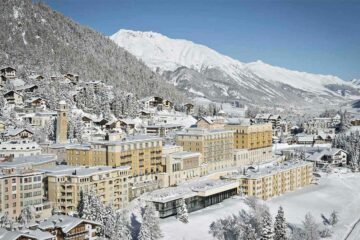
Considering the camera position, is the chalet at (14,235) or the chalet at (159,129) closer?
the chalet at (14,235)

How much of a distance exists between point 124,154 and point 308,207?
28.7 meters

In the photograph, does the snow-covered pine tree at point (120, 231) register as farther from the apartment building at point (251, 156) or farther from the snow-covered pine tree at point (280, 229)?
the apartment building at point (251, 156)

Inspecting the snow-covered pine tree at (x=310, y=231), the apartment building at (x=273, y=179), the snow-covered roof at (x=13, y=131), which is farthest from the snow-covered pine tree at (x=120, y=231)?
the snow-covered roof at (x=13, y=131)

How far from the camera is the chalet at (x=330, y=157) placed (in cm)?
11262

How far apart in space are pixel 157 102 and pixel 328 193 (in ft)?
197

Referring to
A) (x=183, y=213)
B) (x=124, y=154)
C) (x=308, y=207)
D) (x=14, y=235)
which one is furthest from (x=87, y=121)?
(x=14, y=235)

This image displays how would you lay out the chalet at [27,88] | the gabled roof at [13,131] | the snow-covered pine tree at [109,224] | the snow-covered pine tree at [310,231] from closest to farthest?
the snow-covered pine tree at [109,224], the snow-covered pine tree at [310,231], the gabled roof at [13,131], the chalet at [27,88]

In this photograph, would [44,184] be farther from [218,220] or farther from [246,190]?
[246,190]

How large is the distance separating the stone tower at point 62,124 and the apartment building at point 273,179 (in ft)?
96.9

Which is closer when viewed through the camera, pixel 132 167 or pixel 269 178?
pixel 132 167

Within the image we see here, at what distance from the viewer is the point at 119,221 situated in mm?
54219

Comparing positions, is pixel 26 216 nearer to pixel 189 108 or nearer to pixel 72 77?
pixel 72 77

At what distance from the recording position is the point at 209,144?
88.8 metres

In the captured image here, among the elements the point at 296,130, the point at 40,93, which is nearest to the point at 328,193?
the point at 40,93
